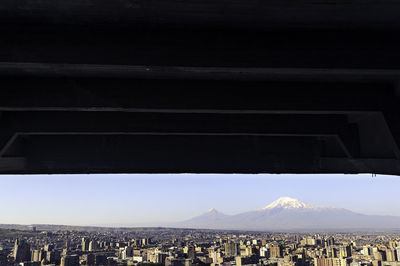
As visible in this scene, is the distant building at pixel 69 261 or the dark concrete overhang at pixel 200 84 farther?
the distant building at pixel 69 261

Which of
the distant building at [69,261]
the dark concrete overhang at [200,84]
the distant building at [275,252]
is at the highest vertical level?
the dark concrete overhang at [200,84]

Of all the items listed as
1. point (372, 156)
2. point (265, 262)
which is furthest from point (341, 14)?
point (265, 262)

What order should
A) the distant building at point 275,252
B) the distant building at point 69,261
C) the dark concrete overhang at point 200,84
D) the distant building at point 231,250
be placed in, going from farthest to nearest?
1. the distant building at point 231,250
2. the distant building at point 275,252
3. the distant building at point 69,261
4. the dark concrete overhang at point 200,84

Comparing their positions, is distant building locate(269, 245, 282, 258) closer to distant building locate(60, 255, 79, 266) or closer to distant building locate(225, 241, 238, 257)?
distant building locate(225, 241, 238, 257)

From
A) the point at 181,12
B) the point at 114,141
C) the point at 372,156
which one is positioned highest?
the point at 181,12

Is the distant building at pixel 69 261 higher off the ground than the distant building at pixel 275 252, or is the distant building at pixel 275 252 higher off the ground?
the distant building at pixel 69 261

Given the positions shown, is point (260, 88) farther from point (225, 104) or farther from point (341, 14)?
point (341, 14)

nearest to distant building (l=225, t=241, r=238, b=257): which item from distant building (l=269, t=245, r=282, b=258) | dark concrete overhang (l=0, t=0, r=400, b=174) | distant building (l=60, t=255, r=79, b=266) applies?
distant building (l=269, t=245, r=282, b=258)

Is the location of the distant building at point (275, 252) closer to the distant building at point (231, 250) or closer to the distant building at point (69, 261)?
the distant building at point (231, 250)

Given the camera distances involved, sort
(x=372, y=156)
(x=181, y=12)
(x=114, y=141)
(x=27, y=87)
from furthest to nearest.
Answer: (x=114, y=141)
(x=372, y=156)
(x=27, y=87)
(x=181, y=12)

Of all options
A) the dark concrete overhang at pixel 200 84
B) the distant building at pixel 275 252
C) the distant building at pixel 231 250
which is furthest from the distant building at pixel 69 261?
the dark concrete overhang at pixel 200 84

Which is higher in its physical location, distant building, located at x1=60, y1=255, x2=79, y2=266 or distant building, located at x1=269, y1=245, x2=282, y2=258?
distant building, located at x1=60, y1=255, x2=79, y2=266
